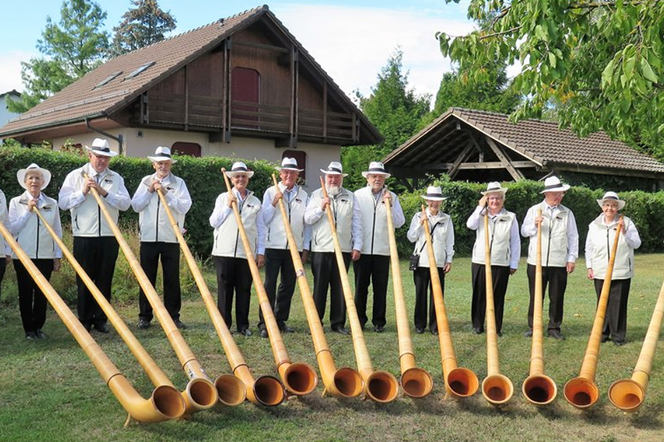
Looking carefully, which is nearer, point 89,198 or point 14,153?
point 89,198

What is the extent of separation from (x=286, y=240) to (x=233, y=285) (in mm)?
750

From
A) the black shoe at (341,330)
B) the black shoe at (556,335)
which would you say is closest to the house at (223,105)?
the black shoe at (341,330)

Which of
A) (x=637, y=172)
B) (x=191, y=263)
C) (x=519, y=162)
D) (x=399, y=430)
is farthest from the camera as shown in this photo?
(x=637, y=172)

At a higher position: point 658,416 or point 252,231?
point 252,231

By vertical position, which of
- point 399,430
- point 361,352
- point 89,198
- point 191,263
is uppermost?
point 89,198

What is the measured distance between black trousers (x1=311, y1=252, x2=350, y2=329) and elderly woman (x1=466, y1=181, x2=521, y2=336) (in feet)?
4.99

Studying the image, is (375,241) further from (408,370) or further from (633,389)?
(633,389)

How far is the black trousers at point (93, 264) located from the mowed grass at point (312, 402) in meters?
0.31

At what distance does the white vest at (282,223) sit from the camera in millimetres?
7617

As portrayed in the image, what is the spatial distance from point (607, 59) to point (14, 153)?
29.8 feet

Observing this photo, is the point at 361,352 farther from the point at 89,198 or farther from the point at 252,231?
the point at 89,198

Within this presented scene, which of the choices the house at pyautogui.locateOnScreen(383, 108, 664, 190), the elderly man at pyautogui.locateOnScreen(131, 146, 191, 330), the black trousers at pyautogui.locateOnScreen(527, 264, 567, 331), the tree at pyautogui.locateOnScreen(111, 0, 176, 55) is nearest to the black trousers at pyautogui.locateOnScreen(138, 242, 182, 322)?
the elderly man at pyautogui.locateOnScreen(131, 146, 191, 330)

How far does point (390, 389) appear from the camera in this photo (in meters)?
5.25

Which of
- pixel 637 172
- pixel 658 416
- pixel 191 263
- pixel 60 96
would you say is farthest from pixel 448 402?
pixel 60 96
